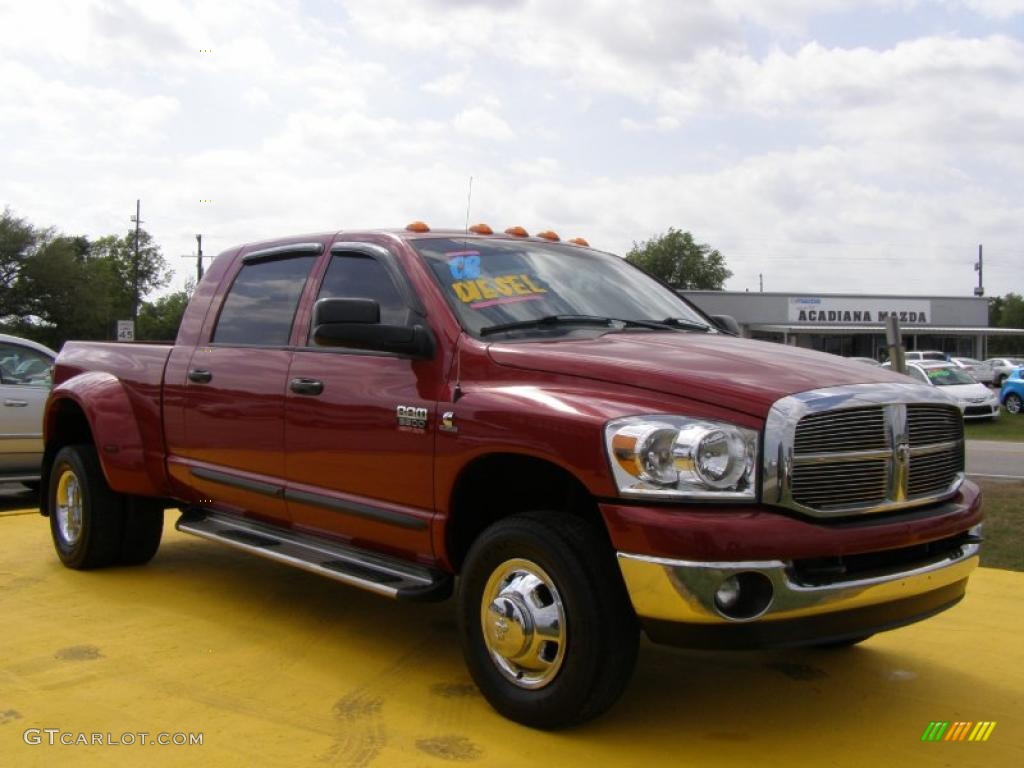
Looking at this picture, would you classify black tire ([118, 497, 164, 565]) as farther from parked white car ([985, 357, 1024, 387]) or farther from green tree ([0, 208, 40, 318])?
green tree ([0, 208, 40, 318])

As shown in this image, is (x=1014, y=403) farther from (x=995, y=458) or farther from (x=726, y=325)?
(x=726, y=325)

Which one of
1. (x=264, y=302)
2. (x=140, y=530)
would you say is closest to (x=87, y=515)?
(x=140, y=530)

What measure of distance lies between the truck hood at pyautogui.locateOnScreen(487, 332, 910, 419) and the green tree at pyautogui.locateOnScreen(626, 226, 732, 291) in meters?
84.7

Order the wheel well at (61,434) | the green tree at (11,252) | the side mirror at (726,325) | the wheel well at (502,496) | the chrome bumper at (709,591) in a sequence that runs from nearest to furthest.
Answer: the chrome bumper at (709,591)
the wheel well at (502,496)
the side mirror at (726,325)
the wheel well at (61,434)
the green tree at (11,252)

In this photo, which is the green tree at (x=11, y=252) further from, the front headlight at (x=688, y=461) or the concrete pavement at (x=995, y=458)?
the front headlight at (x=688, y=461)

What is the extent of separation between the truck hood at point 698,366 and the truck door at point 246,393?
1.44 metres

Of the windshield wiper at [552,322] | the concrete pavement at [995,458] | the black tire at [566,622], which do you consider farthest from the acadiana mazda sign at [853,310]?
the black tire at [566,622]

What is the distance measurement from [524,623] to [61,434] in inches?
165

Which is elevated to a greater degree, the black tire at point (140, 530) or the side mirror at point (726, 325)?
the side mirror at point (726, 325)

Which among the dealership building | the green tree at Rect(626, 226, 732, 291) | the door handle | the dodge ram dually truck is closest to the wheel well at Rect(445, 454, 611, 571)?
the dodge ram dually truck

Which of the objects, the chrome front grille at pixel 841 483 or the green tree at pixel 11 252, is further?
the green tree at pixel 11 252

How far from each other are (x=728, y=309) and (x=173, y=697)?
56570 millimetres

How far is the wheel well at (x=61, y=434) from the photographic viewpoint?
6.59m

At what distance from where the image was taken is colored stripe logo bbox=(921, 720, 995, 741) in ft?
12.3
